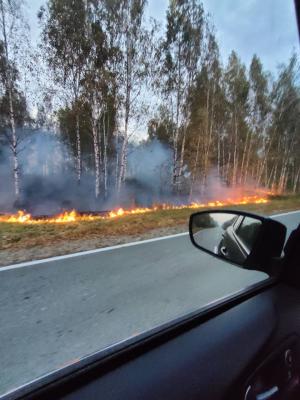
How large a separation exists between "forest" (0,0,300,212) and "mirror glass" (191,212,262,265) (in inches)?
295

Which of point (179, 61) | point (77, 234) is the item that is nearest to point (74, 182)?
point (77, 234)

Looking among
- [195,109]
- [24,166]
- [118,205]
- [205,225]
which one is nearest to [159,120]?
[195,109]

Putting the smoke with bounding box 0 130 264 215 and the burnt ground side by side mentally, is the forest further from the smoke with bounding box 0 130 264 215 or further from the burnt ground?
the burnt ground

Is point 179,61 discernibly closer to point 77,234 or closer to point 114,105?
point 114,105

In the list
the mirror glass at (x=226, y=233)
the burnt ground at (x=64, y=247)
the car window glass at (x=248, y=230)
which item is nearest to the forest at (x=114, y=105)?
the burnt ground at (x=64, y=247)

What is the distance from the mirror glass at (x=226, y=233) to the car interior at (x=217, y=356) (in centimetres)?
12

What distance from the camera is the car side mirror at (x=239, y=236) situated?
116 centimetres

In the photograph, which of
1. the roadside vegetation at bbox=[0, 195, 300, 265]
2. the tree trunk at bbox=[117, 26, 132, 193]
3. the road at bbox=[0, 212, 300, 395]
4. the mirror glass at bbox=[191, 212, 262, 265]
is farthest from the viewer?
the tree trunk at bbox=[117, 26, 132, 193]

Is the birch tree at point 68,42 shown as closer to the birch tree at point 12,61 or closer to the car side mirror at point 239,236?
the birch tree at point 12,61

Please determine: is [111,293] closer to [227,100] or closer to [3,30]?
[3,30]

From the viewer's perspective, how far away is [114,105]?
39.6 feet

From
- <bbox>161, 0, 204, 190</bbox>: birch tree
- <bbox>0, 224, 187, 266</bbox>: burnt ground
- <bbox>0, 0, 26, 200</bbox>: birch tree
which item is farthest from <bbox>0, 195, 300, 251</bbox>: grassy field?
<bbox>161, 0, 204, 190</bbox>: birch tree

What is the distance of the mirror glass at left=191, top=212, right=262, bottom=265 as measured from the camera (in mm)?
1309

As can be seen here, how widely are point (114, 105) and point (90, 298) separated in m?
10.8
